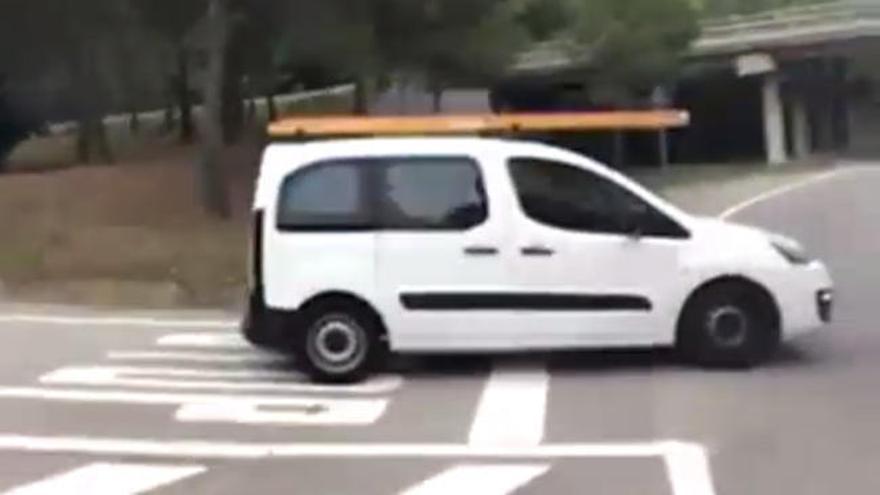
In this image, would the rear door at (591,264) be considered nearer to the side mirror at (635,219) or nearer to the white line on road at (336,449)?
the side mirror at (635,219)

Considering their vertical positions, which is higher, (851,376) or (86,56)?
(86,56)

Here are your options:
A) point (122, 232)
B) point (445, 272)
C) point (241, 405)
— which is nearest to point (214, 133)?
point (122, 232)

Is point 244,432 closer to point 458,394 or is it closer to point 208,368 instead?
point 458,394

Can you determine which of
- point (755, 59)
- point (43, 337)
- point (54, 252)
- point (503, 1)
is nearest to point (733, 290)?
point (43, 337)

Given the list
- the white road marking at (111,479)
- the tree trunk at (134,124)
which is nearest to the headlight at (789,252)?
the white road marking at (111,479)

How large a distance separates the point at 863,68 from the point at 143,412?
235ft

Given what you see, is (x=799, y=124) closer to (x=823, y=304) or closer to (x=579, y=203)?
(x=823, y=304)

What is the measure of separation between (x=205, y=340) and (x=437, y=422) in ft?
17.4

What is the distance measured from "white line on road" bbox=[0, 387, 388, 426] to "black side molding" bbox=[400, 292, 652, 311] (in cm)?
105

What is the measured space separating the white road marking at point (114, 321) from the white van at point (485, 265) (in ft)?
13.9

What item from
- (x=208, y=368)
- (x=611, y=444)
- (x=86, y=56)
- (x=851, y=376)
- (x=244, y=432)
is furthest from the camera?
(x=86, y=56)

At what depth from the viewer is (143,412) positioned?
1359 cm

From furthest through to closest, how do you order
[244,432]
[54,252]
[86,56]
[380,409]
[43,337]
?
[86,56], [54,252], [43,337], [380,409], [244,432]

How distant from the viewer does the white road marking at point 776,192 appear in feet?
123
